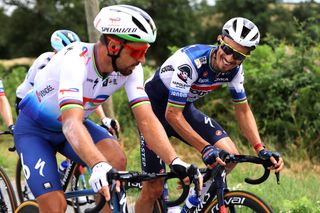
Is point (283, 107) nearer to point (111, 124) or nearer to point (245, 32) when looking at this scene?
point (111, 124)

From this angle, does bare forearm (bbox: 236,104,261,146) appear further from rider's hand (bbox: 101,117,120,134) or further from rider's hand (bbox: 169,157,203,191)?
rider's hand (bbox: 169,157,203,191)

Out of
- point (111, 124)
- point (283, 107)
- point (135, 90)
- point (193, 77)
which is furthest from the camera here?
point (283, 107)

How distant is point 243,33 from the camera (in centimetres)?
450

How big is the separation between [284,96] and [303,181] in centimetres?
294

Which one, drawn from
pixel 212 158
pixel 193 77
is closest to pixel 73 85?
pixel 212 158

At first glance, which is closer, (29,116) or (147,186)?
(29,116)

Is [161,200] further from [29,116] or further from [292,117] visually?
[292,117]

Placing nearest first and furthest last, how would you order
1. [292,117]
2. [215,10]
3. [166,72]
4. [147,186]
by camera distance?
[147,186], [166,72], [292,117], [215,10]

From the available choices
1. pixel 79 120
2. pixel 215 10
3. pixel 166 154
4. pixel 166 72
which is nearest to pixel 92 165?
pixel 79 120

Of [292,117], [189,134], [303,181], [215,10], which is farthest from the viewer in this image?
[215,10]

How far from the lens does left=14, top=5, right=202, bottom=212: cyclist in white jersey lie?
3475 millimetres

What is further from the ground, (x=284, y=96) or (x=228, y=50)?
(x=228, y=50)

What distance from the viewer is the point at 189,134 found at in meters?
4.44

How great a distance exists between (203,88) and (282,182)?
7.35 ft
